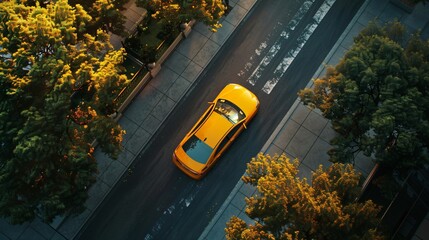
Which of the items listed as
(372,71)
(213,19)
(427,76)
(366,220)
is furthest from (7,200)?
(427,76)

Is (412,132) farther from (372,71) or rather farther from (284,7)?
(284,7)

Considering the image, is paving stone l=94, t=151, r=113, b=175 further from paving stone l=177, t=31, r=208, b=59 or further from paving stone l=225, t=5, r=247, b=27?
paving stone l=225, t=5, r=247, b=27

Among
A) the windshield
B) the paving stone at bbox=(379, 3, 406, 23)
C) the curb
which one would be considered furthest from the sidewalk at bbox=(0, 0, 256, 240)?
the paving stone at bbox=(379, 3, 406, 23)

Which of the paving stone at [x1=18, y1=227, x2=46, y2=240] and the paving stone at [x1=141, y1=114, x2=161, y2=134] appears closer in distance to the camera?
the paving stone at [x1=18, y1=227, x2=46, y2=240]

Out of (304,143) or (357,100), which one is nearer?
(357,100)

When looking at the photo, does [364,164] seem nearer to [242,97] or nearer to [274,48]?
[242,97]

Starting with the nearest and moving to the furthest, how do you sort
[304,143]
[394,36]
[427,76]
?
[427,76]
[394,36]
[304,143]

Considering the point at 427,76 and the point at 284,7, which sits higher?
the point at 284,7
